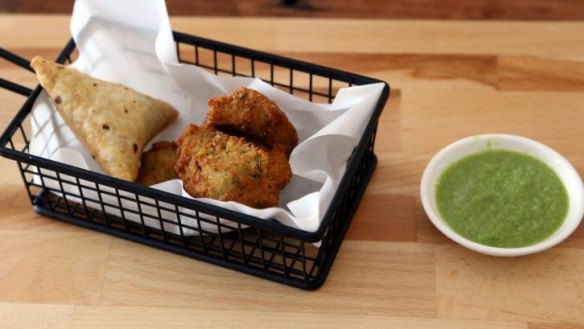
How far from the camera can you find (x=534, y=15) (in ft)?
5.90

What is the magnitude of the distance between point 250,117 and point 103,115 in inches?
8.5

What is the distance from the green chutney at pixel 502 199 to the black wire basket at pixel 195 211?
0.45ft

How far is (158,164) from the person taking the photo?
4.58 feet

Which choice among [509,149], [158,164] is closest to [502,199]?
[509,149]

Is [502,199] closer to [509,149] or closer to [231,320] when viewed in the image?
[509,149]

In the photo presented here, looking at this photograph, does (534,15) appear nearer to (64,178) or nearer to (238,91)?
(238,91)

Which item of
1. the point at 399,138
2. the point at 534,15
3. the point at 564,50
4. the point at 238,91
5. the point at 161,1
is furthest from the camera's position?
the point at 534,15

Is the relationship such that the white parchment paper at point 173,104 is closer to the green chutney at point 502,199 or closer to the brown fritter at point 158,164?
the brown fritter at point 158,164

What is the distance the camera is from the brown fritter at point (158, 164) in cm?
139

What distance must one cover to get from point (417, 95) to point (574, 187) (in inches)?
12.2

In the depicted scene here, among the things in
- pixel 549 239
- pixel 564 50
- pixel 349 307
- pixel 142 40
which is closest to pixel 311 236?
pixel 349 307

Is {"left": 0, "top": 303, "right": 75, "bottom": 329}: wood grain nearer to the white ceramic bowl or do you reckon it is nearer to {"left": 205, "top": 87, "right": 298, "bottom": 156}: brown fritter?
{"left": 205, "top": 87, "right": 298, "bottom": 156}: brown fritter

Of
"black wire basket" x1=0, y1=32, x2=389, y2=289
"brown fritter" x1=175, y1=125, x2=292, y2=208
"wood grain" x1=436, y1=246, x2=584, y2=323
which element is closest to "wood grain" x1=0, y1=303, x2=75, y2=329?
"black wire basket" x1=0, y1=32, x2=389, y2=289

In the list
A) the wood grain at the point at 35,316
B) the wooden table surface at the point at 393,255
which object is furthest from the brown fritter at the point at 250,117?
the wood grain at the point at 35,316
